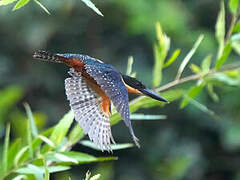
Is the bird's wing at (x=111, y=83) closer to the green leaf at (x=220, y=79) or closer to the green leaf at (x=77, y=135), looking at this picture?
the green leaf at (x=77, y=135)

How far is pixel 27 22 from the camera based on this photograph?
3.17 m

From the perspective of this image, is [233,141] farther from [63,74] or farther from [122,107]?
[122,107]

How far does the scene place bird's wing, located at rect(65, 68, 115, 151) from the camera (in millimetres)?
1178

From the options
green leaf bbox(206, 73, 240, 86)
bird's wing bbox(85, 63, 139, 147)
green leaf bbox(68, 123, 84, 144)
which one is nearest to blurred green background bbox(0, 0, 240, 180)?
green leaf bbox(206, 73, 240, 86)

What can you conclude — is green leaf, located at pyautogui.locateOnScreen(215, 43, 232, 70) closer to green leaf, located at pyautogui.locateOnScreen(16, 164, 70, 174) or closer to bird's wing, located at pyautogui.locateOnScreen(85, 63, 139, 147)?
bird's wing, located at pyautogui.locateOnScreen(85, 63, 139, 147)

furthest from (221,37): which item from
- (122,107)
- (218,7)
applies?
(218,7)

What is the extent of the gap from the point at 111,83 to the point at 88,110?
0.39ft

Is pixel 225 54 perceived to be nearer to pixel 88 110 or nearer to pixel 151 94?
pixel 151 94

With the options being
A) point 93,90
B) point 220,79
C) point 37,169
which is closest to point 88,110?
point 93,90

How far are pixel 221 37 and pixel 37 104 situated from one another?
2.04 metres

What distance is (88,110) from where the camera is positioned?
1.23m

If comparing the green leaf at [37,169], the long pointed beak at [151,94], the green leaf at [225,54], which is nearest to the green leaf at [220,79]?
the green leaf at [225,54]

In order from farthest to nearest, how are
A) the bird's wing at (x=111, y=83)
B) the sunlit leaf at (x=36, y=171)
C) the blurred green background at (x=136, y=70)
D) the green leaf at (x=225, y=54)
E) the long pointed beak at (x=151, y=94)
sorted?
the blurred green background at (x=136, y=70)
the green leaf at (x=225, y=54)
the long pointed beak at (x=151, y=94)
the sunlit leaf at (x=36, y=171)
the bird's wing at (x=111, y=83)

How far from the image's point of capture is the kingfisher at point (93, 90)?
3.78 feet
